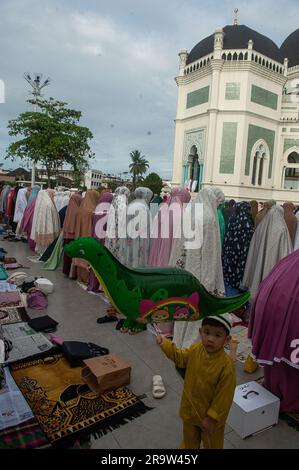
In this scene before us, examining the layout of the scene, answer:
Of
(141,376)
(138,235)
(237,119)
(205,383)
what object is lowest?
(141,376)

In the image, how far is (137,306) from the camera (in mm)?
1631

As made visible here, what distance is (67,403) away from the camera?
236 cm

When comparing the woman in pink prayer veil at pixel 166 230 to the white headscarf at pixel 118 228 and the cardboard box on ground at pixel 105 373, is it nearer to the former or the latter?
the white headscarf at pixel 118 228

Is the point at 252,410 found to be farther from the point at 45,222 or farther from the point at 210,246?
the point at 45,222

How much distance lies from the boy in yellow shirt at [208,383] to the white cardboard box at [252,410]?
1.51ft

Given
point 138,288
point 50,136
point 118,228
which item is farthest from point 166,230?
point 50,136

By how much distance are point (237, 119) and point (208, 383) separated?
71.1ft

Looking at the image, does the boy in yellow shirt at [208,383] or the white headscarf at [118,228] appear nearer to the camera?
the boy in yellow shirt at [208,383]

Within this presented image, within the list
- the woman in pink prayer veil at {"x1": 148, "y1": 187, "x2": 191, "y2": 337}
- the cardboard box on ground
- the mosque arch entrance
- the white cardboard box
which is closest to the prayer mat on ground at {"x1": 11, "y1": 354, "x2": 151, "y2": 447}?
the cardboard box on ground

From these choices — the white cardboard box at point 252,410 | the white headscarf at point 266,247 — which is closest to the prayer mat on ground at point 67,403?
the white cardboard box at point 252,410

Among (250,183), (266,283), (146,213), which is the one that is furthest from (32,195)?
(250,183)

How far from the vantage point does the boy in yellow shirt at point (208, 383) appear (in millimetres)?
1586

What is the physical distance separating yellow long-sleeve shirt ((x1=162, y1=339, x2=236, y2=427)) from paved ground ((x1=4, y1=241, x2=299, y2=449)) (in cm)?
52

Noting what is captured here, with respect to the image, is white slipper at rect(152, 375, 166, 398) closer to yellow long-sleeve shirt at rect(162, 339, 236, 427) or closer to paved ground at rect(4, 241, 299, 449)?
paved ground at rect(4, 241, 299, 449)
